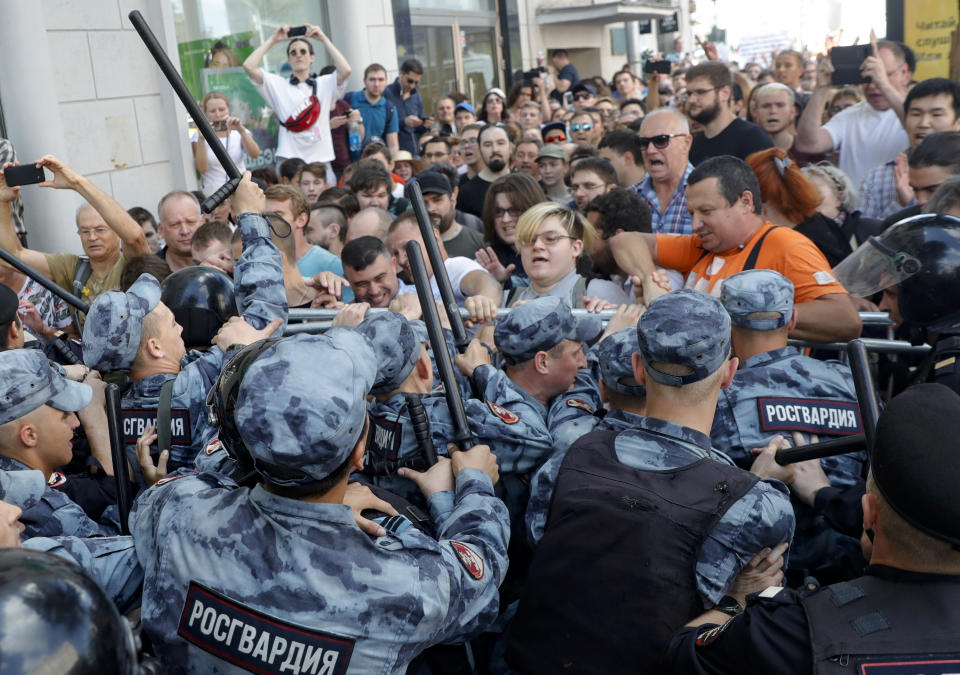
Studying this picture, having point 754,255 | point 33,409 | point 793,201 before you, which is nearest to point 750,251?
point 754,255

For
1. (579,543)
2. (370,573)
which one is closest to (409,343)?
(579,543)

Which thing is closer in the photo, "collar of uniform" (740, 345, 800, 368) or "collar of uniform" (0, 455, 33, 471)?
"collar of uniform" (0, 455, 33, 471)

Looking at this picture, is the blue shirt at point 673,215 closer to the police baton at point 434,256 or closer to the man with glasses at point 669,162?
the man with glasses at point 669,162

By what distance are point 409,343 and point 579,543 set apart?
99cm

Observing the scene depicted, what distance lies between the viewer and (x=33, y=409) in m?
2.75

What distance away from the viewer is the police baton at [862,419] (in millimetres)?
2148

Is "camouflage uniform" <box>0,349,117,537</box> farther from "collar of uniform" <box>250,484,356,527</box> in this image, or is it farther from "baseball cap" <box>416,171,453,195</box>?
"baseball cap" <box>416,171,453,195</box>

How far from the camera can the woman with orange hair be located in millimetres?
4848

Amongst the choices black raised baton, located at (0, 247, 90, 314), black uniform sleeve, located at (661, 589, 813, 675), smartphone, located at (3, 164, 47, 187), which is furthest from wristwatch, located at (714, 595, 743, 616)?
smartphone, located at (3, 164, 47, 187)

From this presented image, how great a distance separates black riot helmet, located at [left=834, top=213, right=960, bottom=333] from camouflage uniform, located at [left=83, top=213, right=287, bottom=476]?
2.31m

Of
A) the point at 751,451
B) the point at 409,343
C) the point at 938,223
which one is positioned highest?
the point at 938,223

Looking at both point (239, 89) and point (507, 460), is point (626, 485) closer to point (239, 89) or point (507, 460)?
point (507, 460)

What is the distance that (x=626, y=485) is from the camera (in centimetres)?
219

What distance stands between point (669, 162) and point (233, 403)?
13.6ft
